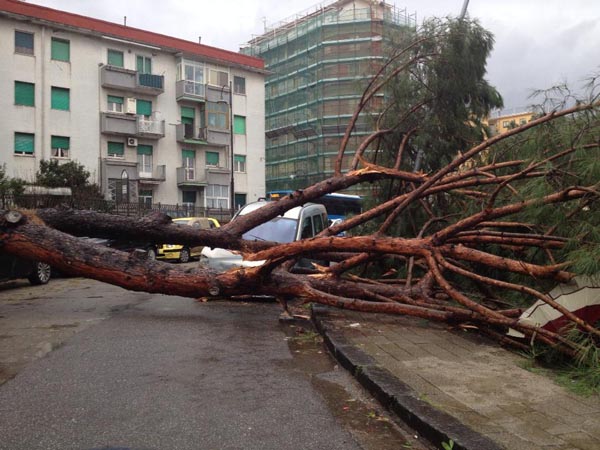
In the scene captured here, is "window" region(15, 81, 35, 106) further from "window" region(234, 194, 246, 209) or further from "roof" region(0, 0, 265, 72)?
"window" region(234, 194, 246, 209)

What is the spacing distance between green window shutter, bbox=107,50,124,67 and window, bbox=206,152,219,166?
8823 mm

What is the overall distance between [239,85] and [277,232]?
32.7 metres

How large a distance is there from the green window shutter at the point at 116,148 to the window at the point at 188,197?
5.37 metres

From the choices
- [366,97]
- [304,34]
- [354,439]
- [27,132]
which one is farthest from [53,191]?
[304,34]

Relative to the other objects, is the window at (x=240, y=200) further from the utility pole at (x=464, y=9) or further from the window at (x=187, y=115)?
the utility pole at (x=464, y=9)

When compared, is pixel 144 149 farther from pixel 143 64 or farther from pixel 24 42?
pixel 24 42

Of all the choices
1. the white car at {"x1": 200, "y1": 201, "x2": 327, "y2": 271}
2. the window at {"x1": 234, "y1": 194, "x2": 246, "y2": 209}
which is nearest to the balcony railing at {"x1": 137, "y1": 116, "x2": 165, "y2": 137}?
the window at {"x1": 234, "y1": 194, "x2": 246, "y2": 209}

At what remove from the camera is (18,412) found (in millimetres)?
4250

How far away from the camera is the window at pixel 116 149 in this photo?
117ft

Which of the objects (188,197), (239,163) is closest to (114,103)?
(188,197)

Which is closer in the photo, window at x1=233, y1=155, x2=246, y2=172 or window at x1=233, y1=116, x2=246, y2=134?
window at x1=233, y1=116, x2=246, y2=134

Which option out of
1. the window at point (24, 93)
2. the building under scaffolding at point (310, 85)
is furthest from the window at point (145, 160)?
the building under scaffolding at point (310, 85)

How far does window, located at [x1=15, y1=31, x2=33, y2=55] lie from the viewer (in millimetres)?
31438

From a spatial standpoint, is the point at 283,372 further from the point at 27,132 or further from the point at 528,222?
the point at 27,132
